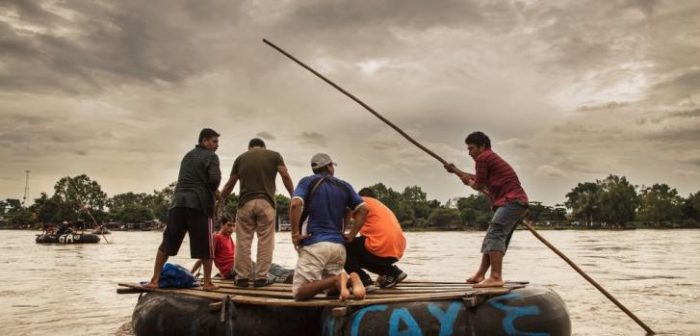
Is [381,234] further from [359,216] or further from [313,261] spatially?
[313,261]

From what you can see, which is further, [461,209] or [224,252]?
[461,209]

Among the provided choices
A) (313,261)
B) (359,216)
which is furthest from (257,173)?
(313,261)

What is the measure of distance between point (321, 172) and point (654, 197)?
150072 mm

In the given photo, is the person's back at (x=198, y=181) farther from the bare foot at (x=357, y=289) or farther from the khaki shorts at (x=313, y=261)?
the bare foot at (x=357, y=289)

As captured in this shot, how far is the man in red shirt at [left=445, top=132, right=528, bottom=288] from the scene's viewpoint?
6.53 m

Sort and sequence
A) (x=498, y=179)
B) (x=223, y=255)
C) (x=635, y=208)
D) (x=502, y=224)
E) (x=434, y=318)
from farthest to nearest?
(x=635, y=208) → (x=223, y=255) → (x=498, y=179) → (x=502, y=224) → (x=434, y=318)

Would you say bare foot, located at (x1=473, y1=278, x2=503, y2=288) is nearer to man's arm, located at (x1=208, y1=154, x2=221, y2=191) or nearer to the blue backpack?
man's arm, located at (x1=208, y1=154, x2=221, y2=191)

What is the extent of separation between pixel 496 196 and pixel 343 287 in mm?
2396

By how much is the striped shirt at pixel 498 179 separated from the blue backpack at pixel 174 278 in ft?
13.7

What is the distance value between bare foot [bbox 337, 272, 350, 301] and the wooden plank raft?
7 cm

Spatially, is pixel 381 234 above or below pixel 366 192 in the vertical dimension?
below

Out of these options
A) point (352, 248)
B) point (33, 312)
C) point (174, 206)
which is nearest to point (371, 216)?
point (352, 248)

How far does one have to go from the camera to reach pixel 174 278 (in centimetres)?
749

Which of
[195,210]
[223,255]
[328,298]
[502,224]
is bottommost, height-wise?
[328,298]
